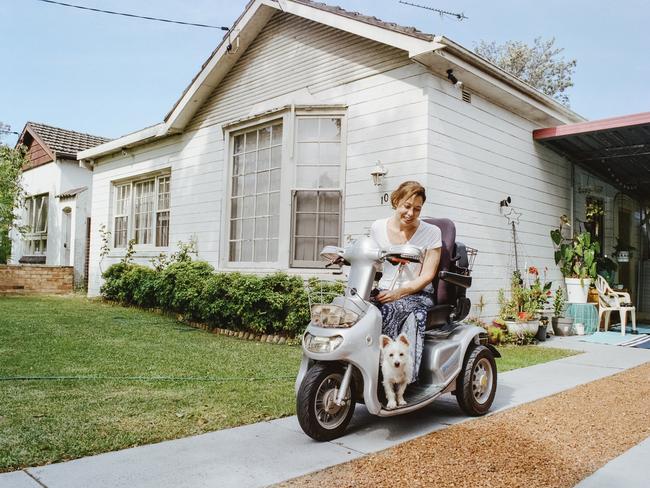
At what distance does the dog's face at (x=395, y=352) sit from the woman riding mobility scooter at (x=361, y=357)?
0.06 meters

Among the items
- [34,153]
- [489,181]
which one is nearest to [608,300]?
[489,181]

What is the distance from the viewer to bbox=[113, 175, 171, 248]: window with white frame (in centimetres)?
Result: 1163

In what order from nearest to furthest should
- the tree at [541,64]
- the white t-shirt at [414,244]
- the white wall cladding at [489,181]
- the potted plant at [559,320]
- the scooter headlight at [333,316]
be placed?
the scooter headlight at [333,316] < the white t-shirt at [414,244] < the white wall cladding at [489,181] < the potted plant at [559,320] < the tree at [541,64]

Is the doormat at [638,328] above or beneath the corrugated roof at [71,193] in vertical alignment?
beneath

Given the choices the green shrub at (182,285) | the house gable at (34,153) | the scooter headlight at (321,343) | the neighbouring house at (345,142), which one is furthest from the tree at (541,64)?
the scooter headlight at (321,343)

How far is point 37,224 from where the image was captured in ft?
60.3

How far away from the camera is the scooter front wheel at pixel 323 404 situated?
3141 millimetres

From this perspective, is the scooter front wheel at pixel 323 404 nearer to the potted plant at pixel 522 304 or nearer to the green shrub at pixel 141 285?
the potted plant at pixel 522 304

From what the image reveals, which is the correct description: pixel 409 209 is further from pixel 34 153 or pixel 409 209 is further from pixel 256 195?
pixel 34 153

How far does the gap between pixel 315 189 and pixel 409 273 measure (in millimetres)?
4394

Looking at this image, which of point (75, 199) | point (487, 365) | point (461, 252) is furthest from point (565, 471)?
point (75, 199)

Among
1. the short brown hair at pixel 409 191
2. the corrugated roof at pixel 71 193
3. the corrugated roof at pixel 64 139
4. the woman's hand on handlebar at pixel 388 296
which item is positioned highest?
the corrugated roof at pixel 64 139

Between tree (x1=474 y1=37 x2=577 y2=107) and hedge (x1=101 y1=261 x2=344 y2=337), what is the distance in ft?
84.6

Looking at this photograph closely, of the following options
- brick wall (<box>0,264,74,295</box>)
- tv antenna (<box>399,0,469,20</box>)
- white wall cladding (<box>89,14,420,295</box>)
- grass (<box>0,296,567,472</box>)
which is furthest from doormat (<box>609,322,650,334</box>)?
brick wall (<box>0,264,74,295</box>)
